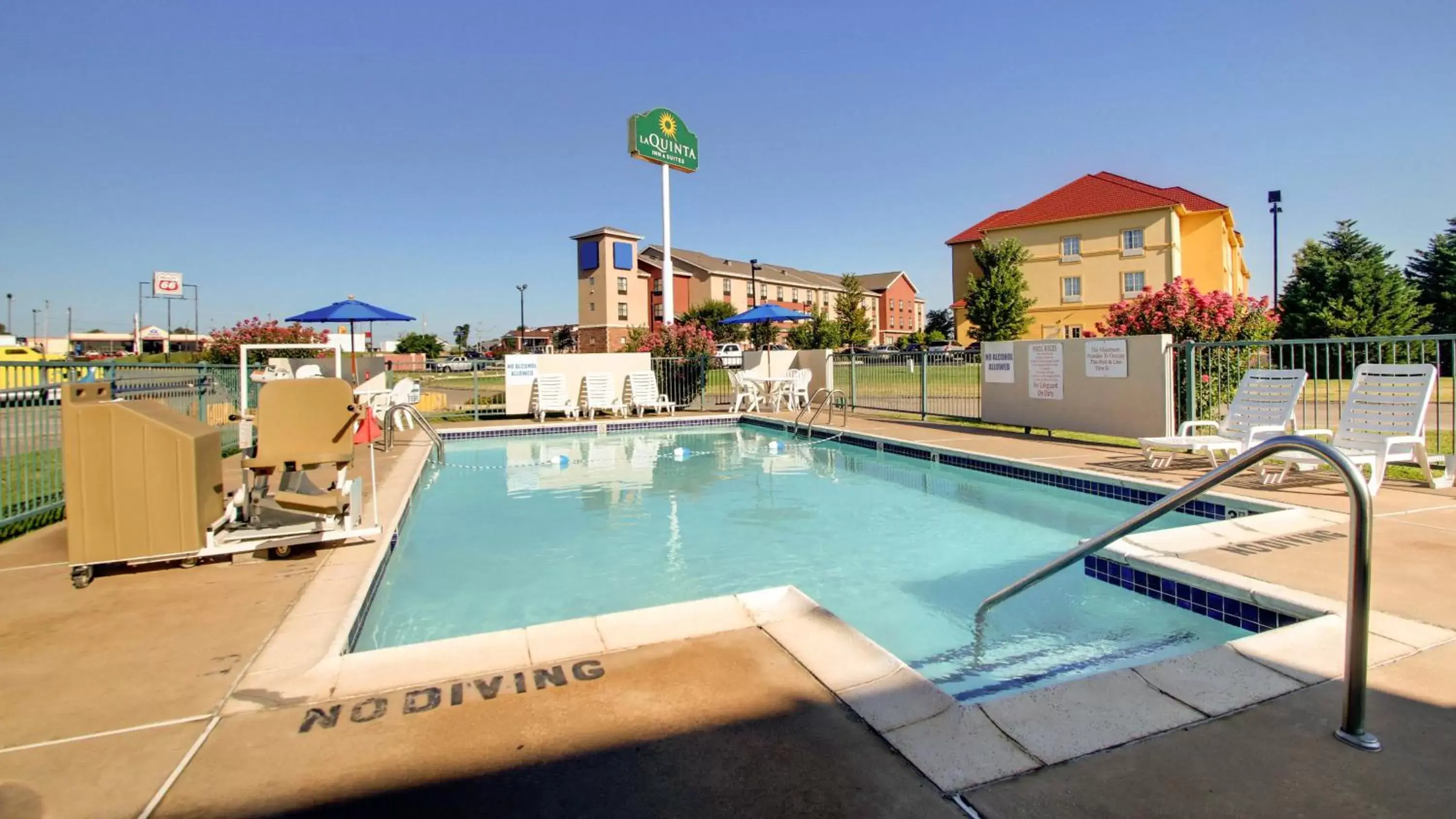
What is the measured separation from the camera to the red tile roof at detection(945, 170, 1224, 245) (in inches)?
1492

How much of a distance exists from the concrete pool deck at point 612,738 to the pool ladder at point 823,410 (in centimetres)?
916

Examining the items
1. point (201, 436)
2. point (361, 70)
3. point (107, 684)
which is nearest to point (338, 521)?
point (201, 436)

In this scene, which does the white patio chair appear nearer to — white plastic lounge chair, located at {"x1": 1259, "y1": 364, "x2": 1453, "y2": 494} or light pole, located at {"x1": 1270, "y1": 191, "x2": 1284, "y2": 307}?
white plastic lounge chair, located at {"x1": 1259, "y1": 364, "x2": 1453, "y2": 494}

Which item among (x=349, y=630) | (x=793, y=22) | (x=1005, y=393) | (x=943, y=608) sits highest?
(x=793, y=22)

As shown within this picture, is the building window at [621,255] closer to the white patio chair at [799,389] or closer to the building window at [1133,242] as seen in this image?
the building window at [1133,242]

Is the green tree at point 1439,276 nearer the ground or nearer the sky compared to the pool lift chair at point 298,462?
nearer the sky

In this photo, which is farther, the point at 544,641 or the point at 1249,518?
the point at 1249,518

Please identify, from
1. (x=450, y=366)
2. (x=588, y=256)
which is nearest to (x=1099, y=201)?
(x=588, y=256)

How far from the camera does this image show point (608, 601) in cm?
475

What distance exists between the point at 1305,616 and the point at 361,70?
62.0 feet

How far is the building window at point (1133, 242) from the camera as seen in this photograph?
123 feet

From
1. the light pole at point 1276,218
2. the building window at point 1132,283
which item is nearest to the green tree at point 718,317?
the building window at point 1132,283

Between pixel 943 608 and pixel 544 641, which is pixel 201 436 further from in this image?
pixel 943 608

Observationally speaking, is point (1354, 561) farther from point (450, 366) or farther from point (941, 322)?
point (941, 322)
